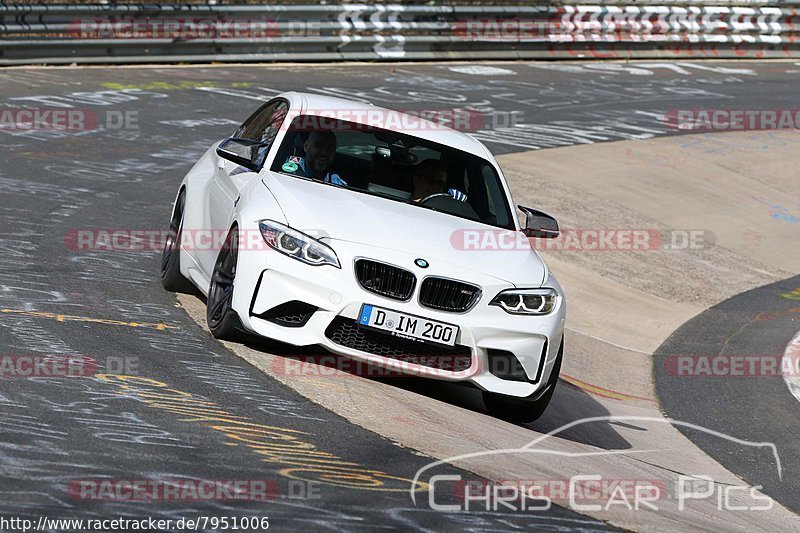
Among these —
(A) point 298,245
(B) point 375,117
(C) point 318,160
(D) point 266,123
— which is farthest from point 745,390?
(A) point 298,245

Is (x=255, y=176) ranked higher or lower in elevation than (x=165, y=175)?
higher

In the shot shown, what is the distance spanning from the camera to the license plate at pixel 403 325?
23.0 ft

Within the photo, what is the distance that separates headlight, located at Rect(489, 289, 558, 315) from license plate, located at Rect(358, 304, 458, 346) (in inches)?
14.8

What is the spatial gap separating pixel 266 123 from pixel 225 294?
1.86 meters

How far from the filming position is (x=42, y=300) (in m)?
8.17

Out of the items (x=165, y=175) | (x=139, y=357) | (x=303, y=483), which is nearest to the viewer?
(x=303, y=483)

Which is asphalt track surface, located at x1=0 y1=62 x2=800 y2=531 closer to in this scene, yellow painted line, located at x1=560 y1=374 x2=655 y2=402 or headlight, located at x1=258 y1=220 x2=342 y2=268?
yellow painted line, located at x1=560 y1=374 x2=655 y2=402

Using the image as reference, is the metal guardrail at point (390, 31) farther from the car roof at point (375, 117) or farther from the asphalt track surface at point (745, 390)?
the car roof at point (375, 117)

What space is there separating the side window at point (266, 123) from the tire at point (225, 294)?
1.15 metres

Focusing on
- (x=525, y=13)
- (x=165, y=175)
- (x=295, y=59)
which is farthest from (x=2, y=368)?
(x=525, y=13)

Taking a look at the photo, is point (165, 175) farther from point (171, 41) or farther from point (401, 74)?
point (401, 74)

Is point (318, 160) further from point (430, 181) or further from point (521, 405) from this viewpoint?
point (521, 405)

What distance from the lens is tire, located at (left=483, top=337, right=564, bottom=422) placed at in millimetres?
7691

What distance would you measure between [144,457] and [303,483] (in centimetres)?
68
